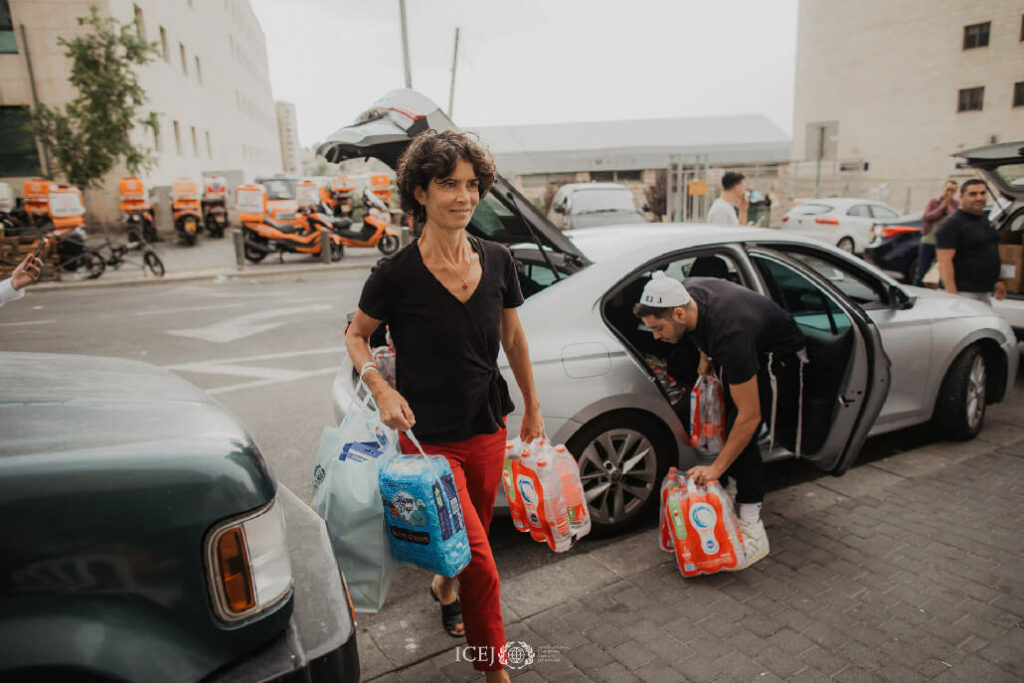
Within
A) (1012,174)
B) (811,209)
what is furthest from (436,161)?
(811,209)

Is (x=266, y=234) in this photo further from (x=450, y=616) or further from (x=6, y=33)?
(x=450, y=616)

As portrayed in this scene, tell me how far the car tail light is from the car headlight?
39.2ft

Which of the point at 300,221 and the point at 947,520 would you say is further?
the point at 300,221

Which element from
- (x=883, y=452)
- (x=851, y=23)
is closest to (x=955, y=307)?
(x=883, y=452)

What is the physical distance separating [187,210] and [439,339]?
20425mm

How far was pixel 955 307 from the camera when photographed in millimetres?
4465

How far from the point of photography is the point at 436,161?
7.30 feet

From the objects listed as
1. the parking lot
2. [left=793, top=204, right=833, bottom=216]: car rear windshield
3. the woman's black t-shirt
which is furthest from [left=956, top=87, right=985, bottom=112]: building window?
the woman's black t-shirt

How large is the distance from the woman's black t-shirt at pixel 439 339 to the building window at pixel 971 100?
44510mm

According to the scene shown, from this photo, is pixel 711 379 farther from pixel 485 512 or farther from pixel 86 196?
pixel 86 196

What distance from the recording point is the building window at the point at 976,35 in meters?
36.3

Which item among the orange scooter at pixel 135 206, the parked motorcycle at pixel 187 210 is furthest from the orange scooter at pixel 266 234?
the orange scooter at pixel 135 206

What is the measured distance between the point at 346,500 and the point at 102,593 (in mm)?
948

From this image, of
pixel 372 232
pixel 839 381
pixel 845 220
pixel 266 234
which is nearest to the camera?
pixel 839 381
